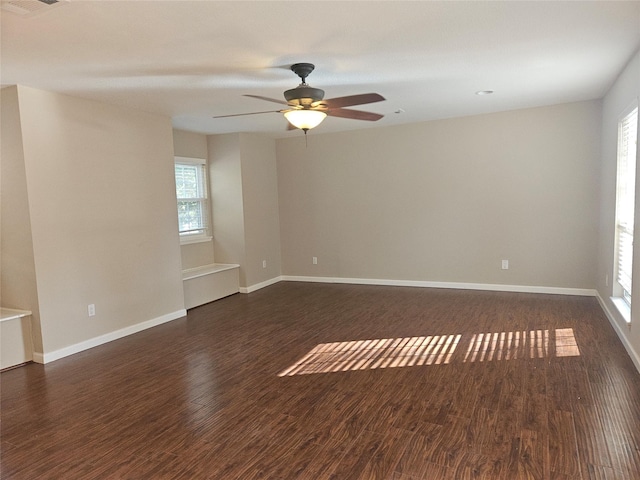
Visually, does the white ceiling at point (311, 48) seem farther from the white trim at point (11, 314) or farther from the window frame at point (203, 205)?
the white trim at point (11, 314)

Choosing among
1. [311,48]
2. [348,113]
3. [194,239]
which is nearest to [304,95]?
[311,48]

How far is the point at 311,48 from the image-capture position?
296cm

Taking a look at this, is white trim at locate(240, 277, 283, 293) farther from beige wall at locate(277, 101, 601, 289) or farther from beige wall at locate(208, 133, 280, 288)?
beige wall at locate(277, 101, 601, 289)

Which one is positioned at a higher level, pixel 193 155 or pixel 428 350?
pixel 193 155

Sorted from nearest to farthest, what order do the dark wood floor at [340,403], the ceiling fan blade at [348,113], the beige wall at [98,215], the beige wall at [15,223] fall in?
the dark wood floor at [340,403], the ceiling fan blade at [348,113], the beige wall at [15,223], the beige wall at [98,215]

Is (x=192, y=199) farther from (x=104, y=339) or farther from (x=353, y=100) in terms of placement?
(x=353, y=100)

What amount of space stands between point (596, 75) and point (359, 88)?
2.19 metres

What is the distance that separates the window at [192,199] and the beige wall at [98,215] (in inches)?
37.6

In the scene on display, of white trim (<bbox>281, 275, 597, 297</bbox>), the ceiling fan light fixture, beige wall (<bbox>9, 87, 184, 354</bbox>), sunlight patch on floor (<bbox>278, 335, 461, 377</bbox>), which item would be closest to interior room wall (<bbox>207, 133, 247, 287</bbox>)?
white trim (<bbox>281, 275, 597, 297</bbox>)

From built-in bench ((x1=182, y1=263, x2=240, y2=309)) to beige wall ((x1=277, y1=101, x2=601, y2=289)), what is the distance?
1263mm

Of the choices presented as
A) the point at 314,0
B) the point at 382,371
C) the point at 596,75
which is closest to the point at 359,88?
the point at 314,0

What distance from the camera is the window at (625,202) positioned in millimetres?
3832

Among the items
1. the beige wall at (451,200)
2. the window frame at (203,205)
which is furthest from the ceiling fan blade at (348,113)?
the window frame at (203,205)

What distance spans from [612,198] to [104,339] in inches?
210
